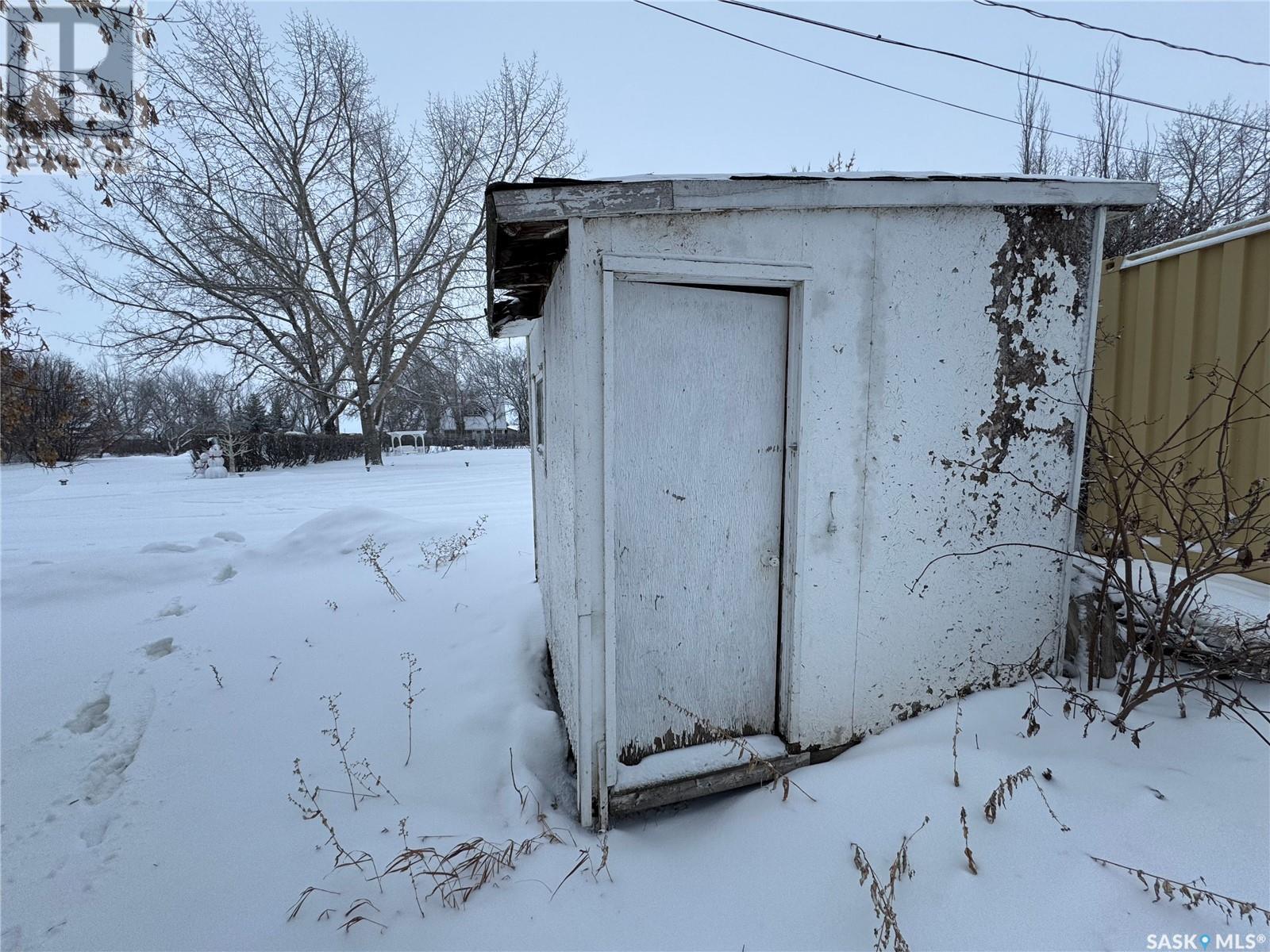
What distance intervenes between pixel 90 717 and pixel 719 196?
460 centimetres

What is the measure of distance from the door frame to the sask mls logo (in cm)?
139

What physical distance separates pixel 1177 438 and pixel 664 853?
4053 millimetres

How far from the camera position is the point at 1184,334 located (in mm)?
3410

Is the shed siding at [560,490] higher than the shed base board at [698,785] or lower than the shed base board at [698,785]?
higher

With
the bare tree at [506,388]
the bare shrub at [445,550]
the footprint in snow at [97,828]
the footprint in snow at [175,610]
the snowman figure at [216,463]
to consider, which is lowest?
the footprint in snow at [97,828]

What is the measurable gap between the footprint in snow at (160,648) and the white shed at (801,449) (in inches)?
133

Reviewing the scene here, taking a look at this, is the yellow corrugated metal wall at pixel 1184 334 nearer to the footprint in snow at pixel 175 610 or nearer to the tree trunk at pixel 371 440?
the footprint in snow at pixel 175 610

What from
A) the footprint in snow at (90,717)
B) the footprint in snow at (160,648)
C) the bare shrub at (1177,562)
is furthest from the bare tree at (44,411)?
the bare shrub at (1177,562)

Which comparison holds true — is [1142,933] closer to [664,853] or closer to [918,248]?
[664,853]

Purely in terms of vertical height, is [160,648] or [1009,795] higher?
[1009,795]

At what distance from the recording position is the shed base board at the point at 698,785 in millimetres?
2496

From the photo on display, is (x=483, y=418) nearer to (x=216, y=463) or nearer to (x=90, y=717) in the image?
(x=216, y=463)

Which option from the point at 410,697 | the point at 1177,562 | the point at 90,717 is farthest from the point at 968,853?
the point at 90,717

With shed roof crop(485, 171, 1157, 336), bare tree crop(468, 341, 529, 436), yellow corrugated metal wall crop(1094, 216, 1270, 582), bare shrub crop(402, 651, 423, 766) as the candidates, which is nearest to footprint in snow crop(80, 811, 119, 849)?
bare shrub crop(402, 651, 423, 766)
